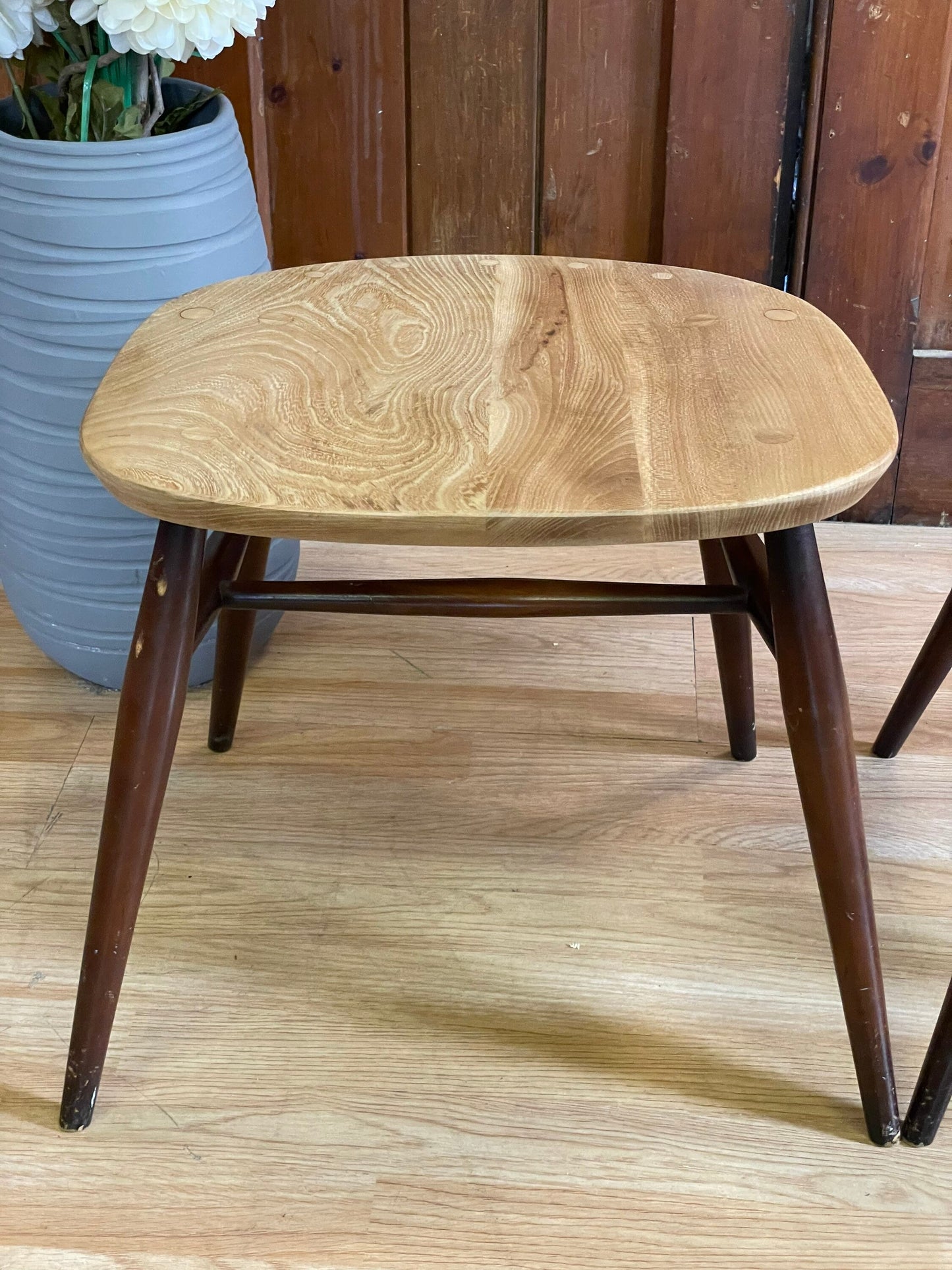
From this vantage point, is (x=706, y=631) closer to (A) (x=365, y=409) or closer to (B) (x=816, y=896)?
(B) (x=816, y=896)

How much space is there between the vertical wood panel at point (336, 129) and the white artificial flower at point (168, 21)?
1.38ft

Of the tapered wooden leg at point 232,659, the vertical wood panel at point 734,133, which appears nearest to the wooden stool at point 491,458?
the tapered wooden leg at point 232,659

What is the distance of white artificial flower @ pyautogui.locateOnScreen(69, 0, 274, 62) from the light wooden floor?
1.95 feet

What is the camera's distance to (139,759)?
771 mm

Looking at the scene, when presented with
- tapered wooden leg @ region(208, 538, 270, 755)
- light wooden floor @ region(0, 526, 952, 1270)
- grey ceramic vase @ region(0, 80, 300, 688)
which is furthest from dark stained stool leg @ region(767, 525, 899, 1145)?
grey ceramic vase @ region(0, 80, 300, 688)

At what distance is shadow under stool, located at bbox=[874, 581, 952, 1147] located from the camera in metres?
0.79

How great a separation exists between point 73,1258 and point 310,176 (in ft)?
3.76

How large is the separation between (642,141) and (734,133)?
0.10m

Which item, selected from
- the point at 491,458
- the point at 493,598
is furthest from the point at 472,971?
the point at 491,458

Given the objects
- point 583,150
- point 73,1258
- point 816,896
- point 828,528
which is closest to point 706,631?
point 828,528

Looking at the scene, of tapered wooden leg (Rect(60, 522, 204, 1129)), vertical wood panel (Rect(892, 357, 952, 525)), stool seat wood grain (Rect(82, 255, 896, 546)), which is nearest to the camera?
stool seat wood grain (Rect(82, 255, 896, 546))

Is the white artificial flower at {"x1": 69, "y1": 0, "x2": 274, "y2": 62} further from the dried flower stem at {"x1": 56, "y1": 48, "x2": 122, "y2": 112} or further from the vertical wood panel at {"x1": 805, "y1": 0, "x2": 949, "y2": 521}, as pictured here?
the vertical wood panel at {"x1": 805, "y1": 0, "x2": 949, "y2": 521}

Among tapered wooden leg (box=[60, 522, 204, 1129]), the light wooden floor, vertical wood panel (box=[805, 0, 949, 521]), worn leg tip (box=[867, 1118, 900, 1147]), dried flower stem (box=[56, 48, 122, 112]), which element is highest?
dried flower stem (box=[56, 48, 122, 112])

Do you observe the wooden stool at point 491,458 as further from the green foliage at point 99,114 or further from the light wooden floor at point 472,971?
the green foliage at point 99,114
